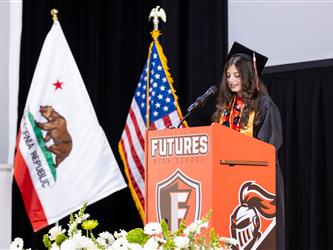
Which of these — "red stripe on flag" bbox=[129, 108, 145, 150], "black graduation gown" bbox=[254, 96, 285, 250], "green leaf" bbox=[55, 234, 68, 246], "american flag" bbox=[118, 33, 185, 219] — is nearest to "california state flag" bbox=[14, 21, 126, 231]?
"american flag" bbox=[118, 33, 185, 219]

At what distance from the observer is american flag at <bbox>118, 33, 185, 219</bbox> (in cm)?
501

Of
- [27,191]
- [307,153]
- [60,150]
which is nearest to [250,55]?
[307,153]

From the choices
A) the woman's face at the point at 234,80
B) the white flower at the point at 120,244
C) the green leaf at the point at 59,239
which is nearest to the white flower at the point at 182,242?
the white flower at the point at 120,244

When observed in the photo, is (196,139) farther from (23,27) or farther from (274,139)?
(23,27)

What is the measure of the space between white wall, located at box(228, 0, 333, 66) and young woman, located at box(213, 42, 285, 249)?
1.10 metres

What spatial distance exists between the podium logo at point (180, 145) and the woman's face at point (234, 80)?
2.39ft

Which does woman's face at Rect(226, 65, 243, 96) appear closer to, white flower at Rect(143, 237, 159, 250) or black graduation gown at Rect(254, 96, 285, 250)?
black graduation gown at Rect(254, 96, 285, 250)

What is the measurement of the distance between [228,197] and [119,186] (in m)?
2.41

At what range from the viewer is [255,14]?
5.00 meters

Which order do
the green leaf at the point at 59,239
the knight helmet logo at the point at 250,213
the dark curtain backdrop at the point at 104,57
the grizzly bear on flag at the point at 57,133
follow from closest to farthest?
1. the green leaf at the point at 59,239
2. the knight helmet logo at the point at 250,213
3. the grizzly bear on flag at the point at 57,133
4. the dark curtain backdrop at the point at 104,57

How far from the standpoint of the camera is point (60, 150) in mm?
5305

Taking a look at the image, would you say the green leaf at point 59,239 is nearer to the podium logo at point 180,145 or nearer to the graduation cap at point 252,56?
the podium logo at point 180,145

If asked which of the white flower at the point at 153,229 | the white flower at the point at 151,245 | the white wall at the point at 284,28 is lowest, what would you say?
the white flower at the point at 151,245

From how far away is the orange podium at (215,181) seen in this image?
9.30 ft
